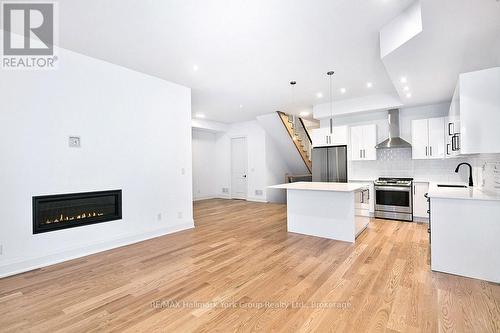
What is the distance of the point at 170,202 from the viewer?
4535 mm

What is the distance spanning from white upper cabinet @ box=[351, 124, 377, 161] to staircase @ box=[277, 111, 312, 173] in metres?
1.94

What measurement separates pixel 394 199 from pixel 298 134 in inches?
142

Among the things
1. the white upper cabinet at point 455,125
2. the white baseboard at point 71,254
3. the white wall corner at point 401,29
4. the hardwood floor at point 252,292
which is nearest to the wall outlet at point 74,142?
the white baseboard at point 71,254

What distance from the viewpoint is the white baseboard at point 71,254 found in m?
2.84

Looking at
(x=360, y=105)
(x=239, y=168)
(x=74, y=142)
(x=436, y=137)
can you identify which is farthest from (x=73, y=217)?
(x=436, y=137)

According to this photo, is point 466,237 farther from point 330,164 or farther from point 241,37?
point 330,164

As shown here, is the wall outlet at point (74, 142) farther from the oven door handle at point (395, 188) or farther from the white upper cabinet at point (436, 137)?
the white upper cabinet at point (436, 137)

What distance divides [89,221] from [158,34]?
2.87 m

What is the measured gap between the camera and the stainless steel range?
16.8ft

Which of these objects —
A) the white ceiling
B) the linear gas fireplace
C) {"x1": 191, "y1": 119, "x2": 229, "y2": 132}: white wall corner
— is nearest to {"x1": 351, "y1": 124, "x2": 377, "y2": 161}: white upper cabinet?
the white ceiling

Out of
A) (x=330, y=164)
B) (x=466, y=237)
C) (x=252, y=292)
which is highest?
(x=330, y=164)

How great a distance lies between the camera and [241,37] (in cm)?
299

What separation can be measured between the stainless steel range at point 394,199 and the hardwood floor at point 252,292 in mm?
1515

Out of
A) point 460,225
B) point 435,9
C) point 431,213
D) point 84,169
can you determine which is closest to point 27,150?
point 84,169
